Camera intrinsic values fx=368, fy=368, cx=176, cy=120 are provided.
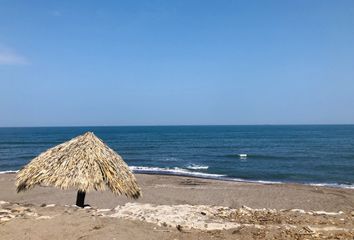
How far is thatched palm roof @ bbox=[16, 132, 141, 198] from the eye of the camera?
32.1ft

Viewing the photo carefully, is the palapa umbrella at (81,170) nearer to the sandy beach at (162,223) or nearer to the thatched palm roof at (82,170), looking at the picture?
the thatched palm roof at (82,170)

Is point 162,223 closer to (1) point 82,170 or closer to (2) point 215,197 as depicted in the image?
(1) point 82,170

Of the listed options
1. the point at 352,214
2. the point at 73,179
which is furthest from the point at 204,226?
the point at 352,214

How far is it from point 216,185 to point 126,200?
24.7ft

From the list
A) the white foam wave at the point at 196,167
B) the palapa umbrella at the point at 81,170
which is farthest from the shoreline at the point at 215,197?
the white foam wave at the point at 196,167

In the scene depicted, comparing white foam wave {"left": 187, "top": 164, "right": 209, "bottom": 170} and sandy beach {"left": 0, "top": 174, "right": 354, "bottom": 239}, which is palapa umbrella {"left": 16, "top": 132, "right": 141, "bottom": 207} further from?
white foam wave {"left": 187, "top": 164, "right": 209, "bottom": 170}

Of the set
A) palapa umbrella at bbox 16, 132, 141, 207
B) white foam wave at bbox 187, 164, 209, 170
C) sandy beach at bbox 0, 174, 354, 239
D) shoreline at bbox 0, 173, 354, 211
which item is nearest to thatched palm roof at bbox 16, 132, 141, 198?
palapa umbrella at bbox 16, 132, 141, 207

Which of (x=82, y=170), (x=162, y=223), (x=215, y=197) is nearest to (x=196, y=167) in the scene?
(x=215, y=197)

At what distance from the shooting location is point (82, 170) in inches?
388

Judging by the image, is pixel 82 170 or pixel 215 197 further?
pixel 215 197

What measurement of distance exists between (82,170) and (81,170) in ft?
0.09

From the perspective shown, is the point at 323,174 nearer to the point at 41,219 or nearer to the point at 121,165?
the point at 121,165

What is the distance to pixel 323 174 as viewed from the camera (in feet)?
104

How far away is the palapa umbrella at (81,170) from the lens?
9.78 metres
